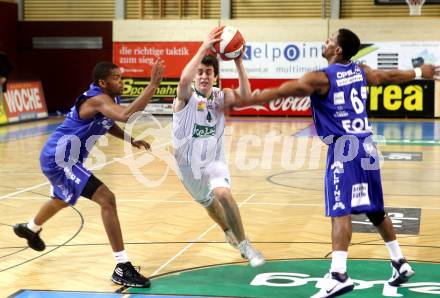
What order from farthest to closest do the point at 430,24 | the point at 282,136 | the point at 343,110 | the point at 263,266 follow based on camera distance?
the point at 430,24, the point at 282,136, the point at 263,266, the point at 343,110

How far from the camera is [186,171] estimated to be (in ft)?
26.2

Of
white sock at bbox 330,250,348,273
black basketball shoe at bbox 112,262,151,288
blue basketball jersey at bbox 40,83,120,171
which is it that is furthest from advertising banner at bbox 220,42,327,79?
white sock at bbox 330,250,348,273

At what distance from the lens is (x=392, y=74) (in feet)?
23.1

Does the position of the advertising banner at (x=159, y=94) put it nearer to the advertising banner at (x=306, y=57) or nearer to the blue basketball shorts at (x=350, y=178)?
the advertising banner at (x=306, y=57)

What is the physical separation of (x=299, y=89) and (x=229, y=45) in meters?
1.43

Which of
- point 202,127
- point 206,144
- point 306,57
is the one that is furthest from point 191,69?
point 306,57

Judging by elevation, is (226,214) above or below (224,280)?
above

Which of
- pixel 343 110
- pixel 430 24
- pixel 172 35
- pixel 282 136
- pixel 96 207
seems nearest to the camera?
pixel 343 110

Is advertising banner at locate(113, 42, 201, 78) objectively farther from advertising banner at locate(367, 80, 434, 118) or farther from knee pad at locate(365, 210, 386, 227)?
knee pad at locate(365, 210, 386, 227)

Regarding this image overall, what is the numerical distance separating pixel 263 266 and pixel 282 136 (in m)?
12.9

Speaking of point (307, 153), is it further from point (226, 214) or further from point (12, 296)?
point (12, 296)

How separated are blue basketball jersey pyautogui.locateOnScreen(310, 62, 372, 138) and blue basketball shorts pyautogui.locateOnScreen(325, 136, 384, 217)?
97mm

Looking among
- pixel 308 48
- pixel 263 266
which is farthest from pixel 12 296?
pixel 308 48

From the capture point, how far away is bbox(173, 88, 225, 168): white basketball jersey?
780cm
